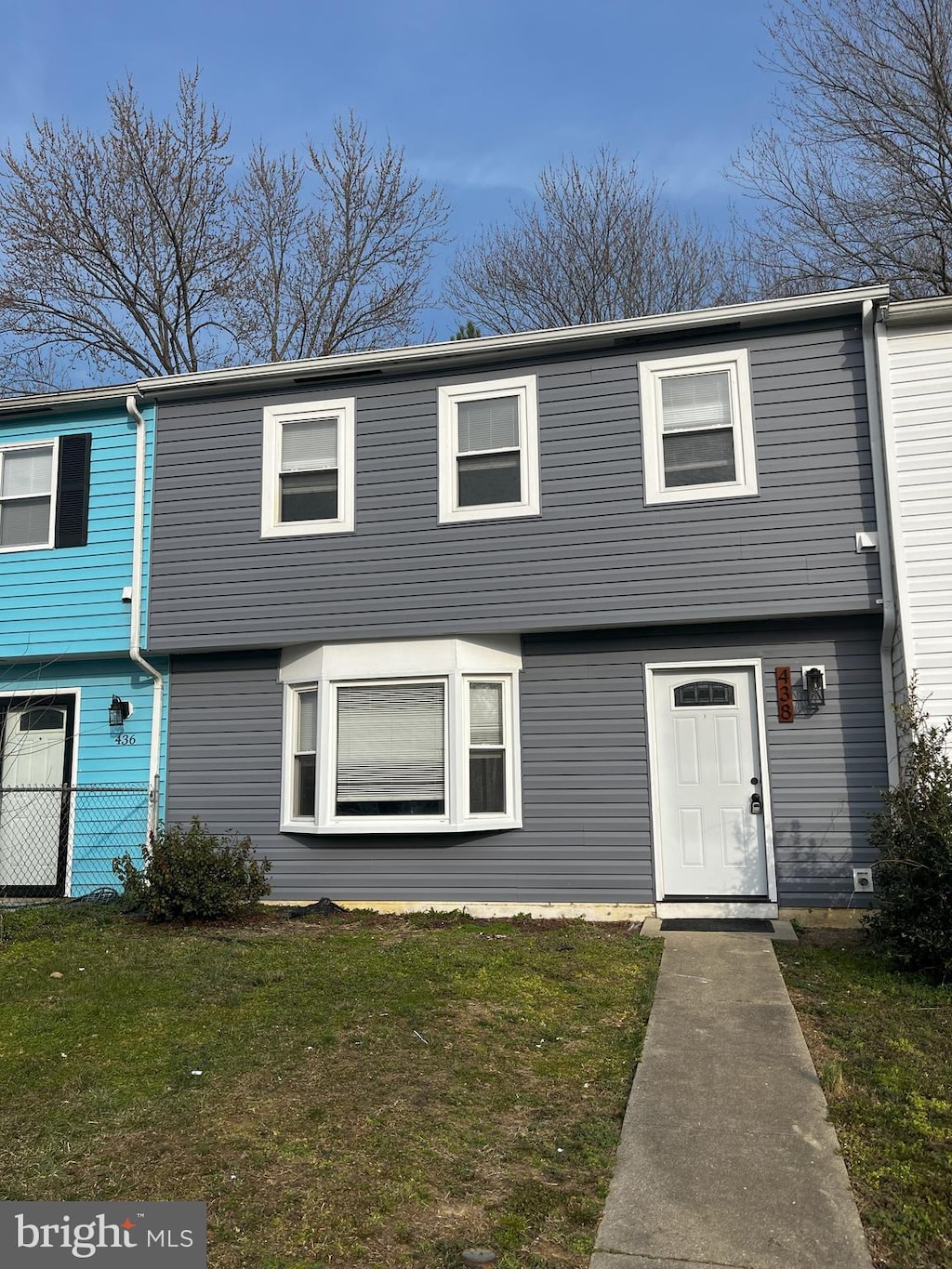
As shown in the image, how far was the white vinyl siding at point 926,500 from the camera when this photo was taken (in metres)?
8.32

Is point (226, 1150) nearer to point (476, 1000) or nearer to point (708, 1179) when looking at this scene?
point (708, 1179)

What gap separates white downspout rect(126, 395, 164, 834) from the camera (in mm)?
10531

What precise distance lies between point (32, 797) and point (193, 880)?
10.3ft

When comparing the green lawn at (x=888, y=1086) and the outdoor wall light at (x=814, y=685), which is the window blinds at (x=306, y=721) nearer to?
the outdoor wall light at (x=814, y=685)

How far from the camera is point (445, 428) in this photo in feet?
32.8

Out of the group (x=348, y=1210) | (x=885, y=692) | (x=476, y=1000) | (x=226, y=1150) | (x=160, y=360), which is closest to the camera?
(x=348, y=1210)

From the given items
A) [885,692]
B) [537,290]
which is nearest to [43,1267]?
[885,692]

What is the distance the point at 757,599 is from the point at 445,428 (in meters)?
3.46

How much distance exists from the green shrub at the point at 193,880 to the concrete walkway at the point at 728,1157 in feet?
14.9

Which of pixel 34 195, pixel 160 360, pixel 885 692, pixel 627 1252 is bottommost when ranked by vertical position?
pixel 627 1252

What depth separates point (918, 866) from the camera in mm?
6832

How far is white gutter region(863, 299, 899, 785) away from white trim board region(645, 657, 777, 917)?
1031 mm

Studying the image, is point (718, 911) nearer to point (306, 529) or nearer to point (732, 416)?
point (732, 416)

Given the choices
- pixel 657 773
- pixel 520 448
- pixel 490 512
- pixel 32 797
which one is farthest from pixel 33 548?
pixel 657 773
